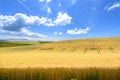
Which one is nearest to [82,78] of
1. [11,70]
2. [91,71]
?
[91,71]

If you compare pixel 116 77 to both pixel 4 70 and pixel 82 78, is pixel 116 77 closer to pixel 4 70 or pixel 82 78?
pixel 82 78

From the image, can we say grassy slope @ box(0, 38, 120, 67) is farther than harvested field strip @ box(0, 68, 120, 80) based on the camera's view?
Yes

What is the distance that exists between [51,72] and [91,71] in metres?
1.87

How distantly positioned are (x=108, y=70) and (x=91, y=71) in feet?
2.68

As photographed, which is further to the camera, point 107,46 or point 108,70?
point 107,46

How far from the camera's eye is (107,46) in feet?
143

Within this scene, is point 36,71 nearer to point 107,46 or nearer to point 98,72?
point 98,72

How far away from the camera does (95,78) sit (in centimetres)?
1252

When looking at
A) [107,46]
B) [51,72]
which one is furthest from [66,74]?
[107,46]

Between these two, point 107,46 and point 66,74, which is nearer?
point 66,74

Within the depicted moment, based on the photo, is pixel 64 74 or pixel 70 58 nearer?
pixel 64 74

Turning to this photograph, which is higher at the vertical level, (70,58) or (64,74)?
(70,58)

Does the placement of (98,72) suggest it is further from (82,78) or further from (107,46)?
(107,46)

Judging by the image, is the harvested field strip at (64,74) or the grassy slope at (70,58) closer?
the harvested field strip at (64,74)
